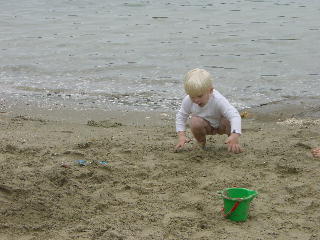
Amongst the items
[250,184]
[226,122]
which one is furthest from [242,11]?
[250,184]

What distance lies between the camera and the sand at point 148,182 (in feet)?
11.4

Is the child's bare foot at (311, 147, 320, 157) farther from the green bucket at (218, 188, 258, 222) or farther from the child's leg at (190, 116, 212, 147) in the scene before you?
the green bucket at (218, 188, 258, 222)

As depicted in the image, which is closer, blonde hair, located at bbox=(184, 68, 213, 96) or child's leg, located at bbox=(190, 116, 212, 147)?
blonde hair, located at bbox=(184, 68, 213, 96)

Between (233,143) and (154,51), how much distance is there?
19.0 feet

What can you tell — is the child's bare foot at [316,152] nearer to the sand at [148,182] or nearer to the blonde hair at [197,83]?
the sand at [148,182]

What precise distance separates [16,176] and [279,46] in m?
7.26

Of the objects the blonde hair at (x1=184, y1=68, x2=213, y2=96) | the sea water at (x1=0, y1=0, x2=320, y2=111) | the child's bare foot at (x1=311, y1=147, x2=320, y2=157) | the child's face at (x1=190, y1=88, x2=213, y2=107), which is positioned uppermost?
the blonde hair at (x1=184, y1=68, x2=213, y2=96)

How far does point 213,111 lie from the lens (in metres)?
4.97

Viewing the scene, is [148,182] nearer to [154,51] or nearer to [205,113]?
[205,113]

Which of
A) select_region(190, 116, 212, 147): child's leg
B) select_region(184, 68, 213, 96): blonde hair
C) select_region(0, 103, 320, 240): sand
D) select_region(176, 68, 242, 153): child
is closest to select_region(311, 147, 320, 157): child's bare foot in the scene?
select_region(0, 103, 320, 240): sand

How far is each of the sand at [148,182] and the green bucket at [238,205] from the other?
0.19 ft

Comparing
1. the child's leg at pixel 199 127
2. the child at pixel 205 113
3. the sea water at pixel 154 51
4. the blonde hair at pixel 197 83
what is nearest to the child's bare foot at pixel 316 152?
the child at pixel 205 113

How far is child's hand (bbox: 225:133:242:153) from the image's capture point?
4734 millimetres

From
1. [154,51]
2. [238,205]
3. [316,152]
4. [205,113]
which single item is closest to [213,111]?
[205,113]
